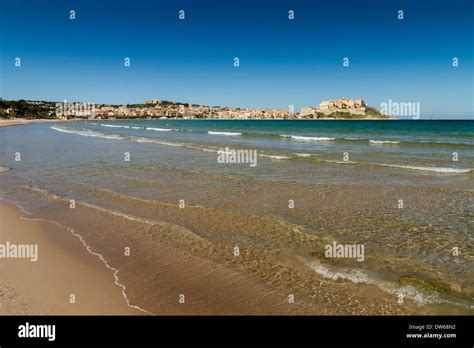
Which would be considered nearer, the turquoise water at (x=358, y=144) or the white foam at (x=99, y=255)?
the white foam at (x=99, y=255)

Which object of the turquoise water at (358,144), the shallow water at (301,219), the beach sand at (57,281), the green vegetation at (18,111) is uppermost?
the green vegetation at (18,111)

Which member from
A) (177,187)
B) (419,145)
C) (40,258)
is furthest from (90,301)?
(419,145)

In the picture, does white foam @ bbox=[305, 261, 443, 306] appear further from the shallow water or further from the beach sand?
the beach sand

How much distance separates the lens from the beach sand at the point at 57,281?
5.55 metres

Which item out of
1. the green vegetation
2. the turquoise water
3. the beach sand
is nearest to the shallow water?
the beach sand

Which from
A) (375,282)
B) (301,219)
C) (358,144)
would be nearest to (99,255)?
(301,219)

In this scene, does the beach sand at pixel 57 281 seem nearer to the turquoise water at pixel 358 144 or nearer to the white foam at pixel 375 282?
the white foam at pixel 375 282

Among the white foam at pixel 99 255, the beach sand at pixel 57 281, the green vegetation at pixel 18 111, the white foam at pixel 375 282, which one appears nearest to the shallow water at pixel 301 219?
the white foam at pixel 375 282

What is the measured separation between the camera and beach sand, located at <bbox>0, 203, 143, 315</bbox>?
5555mm

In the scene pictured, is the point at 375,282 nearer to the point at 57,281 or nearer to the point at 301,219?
the point at 301,219
